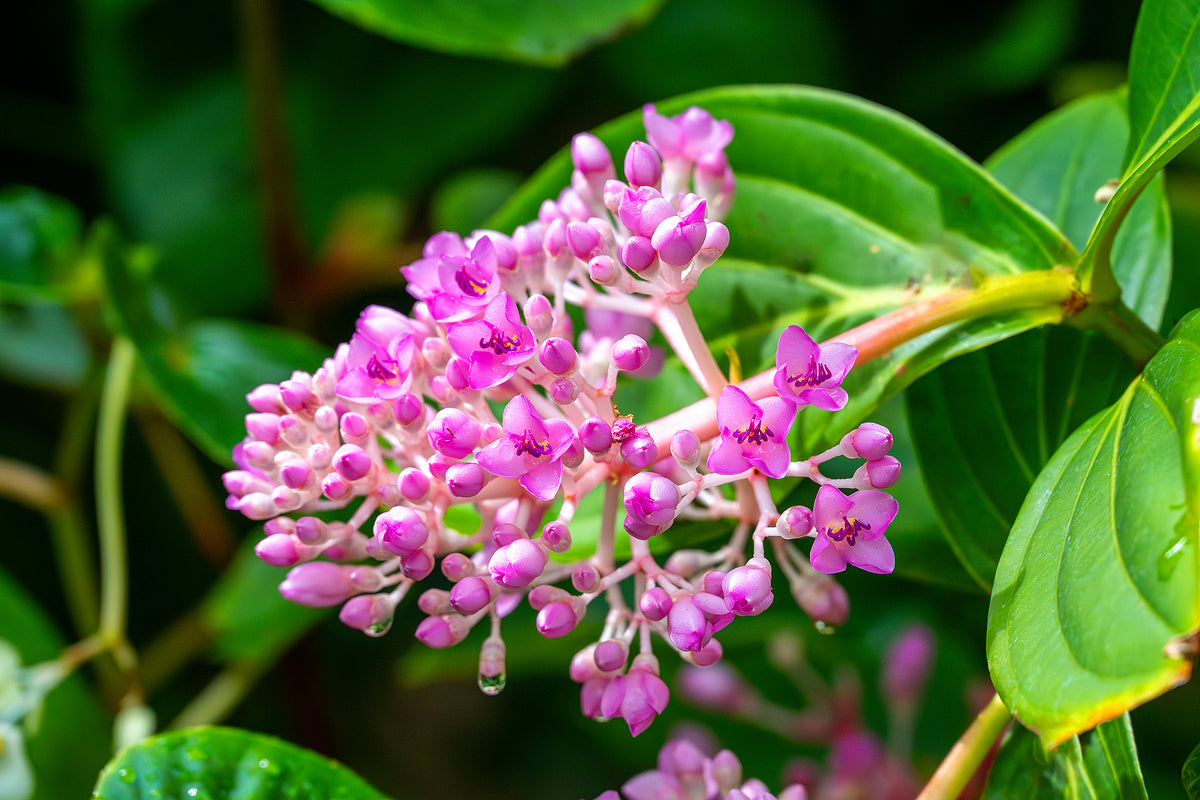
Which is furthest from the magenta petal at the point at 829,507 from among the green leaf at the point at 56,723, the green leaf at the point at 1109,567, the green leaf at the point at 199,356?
the green leaf at the point at 56,723

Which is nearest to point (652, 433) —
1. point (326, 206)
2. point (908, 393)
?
point (908, 393)

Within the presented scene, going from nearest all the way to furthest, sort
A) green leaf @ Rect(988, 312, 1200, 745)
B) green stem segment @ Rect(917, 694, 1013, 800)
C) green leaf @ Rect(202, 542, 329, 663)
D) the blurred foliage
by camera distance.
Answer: green leaf @ Rect(988, 312, 1200, 745) < green stem segment @ Rect(917, 694, 1013, 800) < green leaf @ Rect(202, 542, 329, 663) < the blurred foliage

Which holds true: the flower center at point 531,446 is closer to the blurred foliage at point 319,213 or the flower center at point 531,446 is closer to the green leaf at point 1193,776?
the green leaf at point 1193,776

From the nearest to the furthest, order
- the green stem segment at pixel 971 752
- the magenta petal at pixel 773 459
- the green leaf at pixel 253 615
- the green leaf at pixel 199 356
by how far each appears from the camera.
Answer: the magenta petal at pixel 773 459 → the green stem segment at pixel 971 752 → the green leaf at pixel 199 356 → the green leaf at pixel 253 615

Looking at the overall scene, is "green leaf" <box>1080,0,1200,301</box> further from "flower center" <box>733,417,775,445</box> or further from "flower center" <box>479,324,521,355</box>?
"flower center" <box>479,324,521,355</box>

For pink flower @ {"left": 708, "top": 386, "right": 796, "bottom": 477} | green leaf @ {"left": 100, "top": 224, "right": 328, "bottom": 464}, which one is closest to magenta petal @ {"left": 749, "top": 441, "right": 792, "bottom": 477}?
pink flower @ {"left": 708, "top": 386, "right": 796, "bottom": 477}

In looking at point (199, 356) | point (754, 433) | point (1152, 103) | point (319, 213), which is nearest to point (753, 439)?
point (754, 433)

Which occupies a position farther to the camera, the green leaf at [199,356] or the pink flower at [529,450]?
the green leaf at [199,356]

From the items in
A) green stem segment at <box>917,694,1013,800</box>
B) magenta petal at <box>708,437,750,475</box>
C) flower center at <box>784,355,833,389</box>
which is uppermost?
flower center at <box>784,355,833,389</box>

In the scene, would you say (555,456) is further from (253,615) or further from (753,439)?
(253,615)
